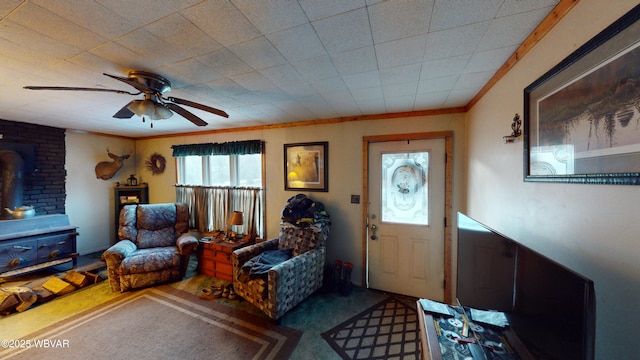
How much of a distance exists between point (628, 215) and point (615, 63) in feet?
1.73

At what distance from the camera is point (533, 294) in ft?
2.78

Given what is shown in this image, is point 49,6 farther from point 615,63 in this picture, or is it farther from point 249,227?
point 249,227

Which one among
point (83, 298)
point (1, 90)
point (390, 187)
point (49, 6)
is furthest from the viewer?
point (390, 187)

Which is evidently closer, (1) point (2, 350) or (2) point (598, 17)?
(2) point (598, 17)

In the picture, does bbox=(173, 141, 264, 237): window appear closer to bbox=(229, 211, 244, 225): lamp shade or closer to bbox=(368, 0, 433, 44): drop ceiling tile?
bbox=(229, 211, 244, 225): lamp shade

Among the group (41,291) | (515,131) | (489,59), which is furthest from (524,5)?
(41,291)

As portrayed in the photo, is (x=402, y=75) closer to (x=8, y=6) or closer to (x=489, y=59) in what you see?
(x=489, y=59)

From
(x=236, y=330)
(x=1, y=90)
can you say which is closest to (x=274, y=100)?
(x=236, y=330)

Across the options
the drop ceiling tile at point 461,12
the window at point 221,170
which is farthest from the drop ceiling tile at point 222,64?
the window at point 221,170

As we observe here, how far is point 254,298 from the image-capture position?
238 cm

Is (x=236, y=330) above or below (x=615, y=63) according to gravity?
below

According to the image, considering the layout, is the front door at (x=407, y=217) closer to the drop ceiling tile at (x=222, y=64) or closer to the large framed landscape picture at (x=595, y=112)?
the large framed landscape picture at (x=595, y=112)

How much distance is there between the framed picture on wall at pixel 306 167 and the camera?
3.21 meters

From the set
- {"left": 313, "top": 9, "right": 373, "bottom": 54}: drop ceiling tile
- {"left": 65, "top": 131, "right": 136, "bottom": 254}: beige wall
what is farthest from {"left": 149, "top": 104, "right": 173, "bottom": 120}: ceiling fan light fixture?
{"left": 65, "top": 131, "right": 136, "bottom": 254}: beige wall
